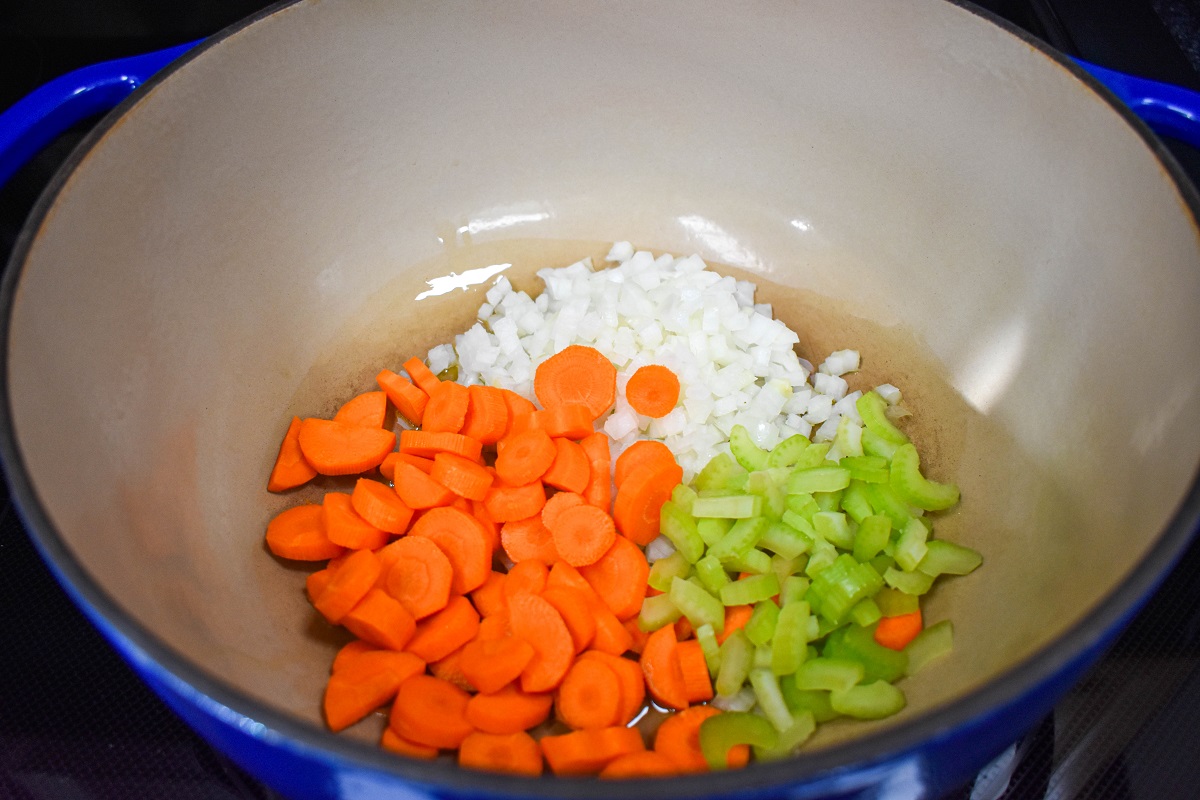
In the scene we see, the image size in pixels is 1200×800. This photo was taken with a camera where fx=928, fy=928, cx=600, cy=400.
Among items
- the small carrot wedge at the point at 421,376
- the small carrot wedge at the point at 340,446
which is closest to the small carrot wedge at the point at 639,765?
the small carrot wedge at the point at 340,446

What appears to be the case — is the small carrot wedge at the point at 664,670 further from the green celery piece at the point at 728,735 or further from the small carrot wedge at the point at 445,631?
the small carrot wedge at the point at 445,631

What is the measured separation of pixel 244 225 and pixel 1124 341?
5.47 ft

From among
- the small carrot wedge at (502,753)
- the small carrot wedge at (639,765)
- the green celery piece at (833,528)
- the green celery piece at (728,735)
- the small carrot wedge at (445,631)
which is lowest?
the small carrot wedge at (445,631)

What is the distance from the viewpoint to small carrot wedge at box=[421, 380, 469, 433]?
186cm

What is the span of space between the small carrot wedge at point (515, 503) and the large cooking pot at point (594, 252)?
1.31ft

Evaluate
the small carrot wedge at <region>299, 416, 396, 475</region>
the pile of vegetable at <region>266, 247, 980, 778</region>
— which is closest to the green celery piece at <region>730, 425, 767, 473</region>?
the pile of vegetable at <region>266, 247, 980, 778</region>

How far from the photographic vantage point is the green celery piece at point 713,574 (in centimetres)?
165

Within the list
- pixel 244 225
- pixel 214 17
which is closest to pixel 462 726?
pixel 244 225

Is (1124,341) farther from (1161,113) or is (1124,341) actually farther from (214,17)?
(214,17)

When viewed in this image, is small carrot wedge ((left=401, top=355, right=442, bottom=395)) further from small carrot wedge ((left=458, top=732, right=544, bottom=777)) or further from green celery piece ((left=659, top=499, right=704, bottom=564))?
small carrot wedge ((left=458, top=732, right=544, bottom=777))

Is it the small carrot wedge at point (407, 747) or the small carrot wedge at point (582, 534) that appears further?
the small carrot wedge at point (582, 534)

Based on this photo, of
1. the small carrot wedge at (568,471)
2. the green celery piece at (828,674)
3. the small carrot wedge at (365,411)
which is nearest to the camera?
the green celery piece at (828,674)

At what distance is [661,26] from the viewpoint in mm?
2000

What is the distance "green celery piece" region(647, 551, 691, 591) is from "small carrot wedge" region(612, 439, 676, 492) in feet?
0.57
